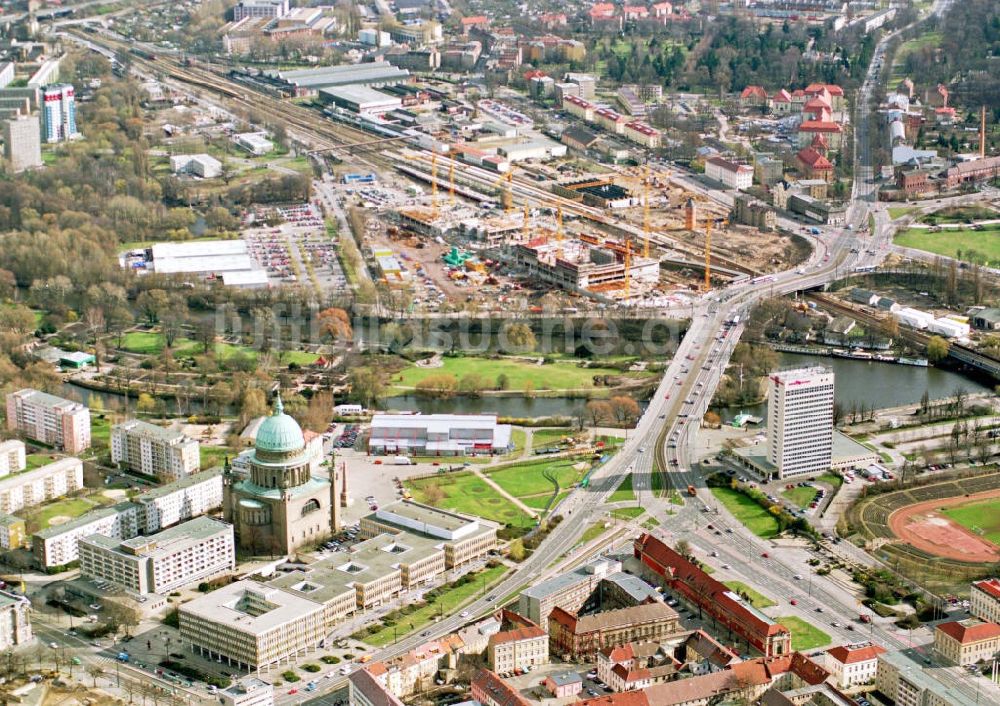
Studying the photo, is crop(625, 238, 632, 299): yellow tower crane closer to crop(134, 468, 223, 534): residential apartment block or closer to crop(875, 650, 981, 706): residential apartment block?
crop(134, 468, 223, 534): residential apartment block

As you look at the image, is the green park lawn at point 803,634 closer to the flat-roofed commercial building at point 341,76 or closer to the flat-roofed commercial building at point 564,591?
the flat-roofed commercial building at point 564,591

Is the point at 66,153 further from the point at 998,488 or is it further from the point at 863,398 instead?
the point at 998,488

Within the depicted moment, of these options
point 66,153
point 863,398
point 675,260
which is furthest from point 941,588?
point 66,153

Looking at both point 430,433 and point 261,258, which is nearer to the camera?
point 430,433

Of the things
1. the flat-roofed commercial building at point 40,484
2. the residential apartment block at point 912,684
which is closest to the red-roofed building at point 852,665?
the residential apartment block at point 912,684

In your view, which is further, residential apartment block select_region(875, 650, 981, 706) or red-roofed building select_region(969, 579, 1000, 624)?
red-roofed building select_region(969, 579, 1000, 624)

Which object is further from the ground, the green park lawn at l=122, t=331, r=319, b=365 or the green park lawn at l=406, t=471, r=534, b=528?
the green park lawn at l=122, t=331, r=319, b=365

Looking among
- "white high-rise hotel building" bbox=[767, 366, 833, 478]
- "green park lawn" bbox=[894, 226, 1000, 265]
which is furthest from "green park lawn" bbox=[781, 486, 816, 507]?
"green park lawn" bbox=[894, 226, 1000, 265]
